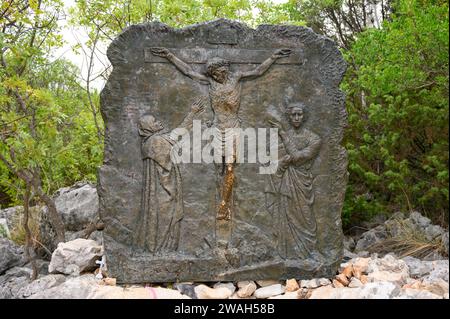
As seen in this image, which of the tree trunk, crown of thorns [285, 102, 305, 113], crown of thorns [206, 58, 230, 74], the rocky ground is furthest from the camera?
the tree trunk

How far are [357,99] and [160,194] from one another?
3811mm

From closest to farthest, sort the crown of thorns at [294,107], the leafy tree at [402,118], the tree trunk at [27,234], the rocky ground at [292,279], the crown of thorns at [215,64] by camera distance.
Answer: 1. the rocky ground at [292,279]
2. the crown of thorns at [215,64]
3. the crown of thorns at [294,107]
4. the leafy tree at [402,118]
5. the tree trunk at [27,234]

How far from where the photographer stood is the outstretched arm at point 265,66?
16.1 feet

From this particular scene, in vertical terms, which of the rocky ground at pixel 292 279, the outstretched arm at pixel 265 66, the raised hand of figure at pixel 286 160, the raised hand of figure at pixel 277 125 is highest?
the outstretched arm at pixel 265 66

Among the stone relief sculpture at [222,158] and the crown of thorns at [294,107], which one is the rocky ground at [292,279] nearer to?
the stone relief sculpture at [222,158]

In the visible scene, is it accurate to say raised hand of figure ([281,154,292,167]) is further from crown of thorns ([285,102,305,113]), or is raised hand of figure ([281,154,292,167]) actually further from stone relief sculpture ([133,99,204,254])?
stone relief sculpture ([133,99,204,254])

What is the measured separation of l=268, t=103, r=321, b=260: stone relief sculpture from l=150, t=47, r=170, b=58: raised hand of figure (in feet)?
3.92

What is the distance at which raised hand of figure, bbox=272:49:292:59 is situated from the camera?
16.2 ft

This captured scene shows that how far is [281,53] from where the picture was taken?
4.96 m

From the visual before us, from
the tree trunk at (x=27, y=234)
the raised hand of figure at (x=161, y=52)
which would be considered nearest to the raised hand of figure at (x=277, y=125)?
the raised hand of figure at (x=161, y=52)

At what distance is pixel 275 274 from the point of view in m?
4.93

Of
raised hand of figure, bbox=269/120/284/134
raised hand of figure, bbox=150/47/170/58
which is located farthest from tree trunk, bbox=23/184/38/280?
raised hand of figure, bbox=269/120/284/134
